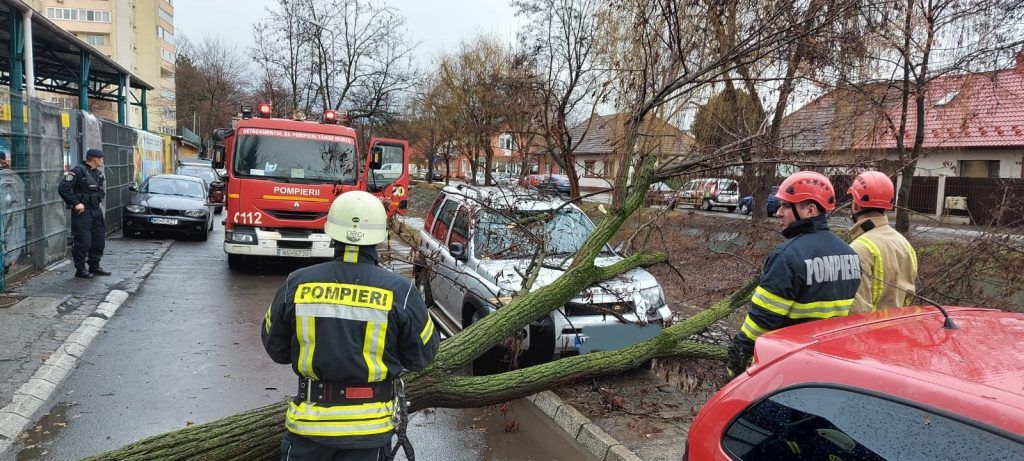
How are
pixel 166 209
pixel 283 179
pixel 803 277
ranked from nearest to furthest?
pixel 803 277 → pixel 283 179 → pixel 166 209

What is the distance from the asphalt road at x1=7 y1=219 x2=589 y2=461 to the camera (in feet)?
14.2

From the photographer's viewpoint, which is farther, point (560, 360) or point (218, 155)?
point (218, 155)

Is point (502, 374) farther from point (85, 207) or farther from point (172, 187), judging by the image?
point (172, 187)

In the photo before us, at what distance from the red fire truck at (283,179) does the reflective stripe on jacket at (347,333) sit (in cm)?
790

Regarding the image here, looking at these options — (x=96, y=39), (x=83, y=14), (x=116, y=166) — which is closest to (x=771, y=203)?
(x=116, y=166)

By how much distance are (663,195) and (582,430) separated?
271 centimetres

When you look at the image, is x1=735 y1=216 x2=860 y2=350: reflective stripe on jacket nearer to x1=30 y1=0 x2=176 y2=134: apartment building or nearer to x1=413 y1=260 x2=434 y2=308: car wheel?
x1=413 y1=260 x2=434 y2=308: car wheel

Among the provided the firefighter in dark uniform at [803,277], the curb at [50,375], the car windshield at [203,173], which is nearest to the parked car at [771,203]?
the firefighter in dark uniform at [803,277]

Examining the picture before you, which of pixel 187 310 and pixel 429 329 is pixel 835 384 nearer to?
pixel 429 329

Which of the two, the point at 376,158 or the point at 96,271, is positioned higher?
the point at 376,158

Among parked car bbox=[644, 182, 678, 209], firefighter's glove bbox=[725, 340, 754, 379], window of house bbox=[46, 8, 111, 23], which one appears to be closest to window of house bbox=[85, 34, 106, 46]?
window of house bbox=[46, 8, 111, 23]

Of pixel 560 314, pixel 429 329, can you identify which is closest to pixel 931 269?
pixel 560 314

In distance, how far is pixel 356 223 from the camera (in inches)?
100

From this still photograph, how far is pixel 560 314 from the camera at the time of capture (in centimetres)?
531
